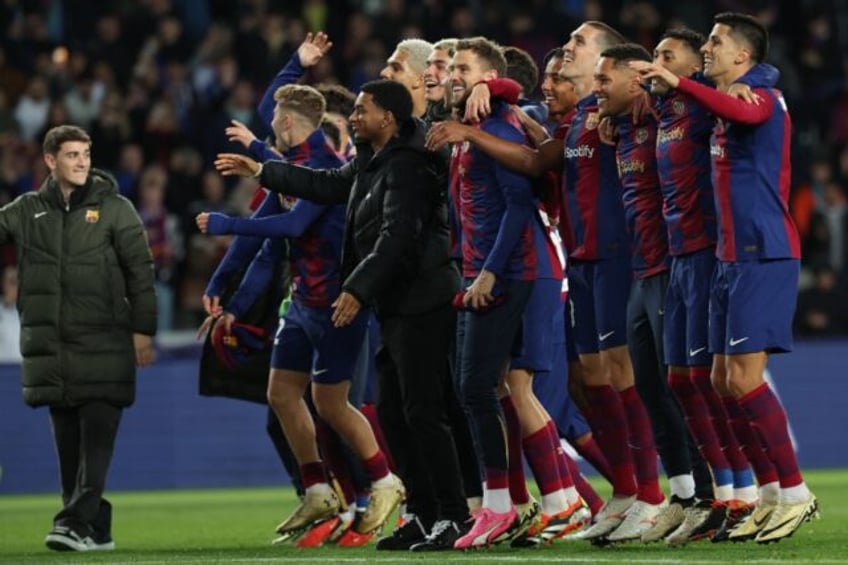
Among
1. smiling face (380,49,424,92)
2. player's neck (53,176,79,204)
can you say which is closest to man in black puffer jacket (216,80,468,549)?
smiling face (380,49,424,92)

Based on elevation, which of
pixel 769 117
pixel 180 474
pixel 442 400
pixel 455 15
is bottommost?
pixel 180 474

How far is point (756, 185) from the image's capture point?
368 inches

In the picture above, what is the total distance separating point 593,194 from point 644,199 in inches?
12.4

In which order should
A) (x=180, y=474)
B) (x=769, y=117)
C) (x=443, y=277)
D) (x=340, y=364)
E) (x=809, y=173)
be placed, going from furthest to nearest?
(x=809, y=173), (x=180, y=474), (x=340, y=364), (x=443, y=277), (x=769, y=117)

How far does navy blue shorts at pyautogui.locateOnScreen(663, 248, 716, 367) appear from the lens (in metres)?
9.58

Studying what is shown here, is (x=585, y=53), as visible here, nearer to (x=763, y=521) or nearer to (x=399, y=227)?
(x=399, y=227)

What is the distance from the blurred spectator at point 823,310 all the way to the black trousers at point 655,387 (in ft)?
27.6

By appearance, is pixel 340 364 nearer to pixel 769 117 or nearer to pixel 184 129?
pixel 769 117

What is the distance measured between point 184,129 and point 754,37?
1153cm

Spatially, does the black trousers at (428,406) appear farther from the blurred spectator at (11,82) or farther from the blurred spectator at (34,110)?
the blurred spectator at (11,82)

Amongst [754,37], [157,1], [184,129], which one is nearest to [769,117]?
[754,37]

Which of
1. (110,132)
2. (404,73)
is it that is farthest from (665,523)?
(110,132)

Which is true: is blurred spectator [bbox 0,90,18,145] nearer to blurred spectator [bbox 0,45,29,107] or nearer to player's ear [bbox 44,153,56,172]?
blurred spectator [bbox 0,45,29,107]

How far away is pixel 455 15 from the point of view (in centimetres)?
2147
